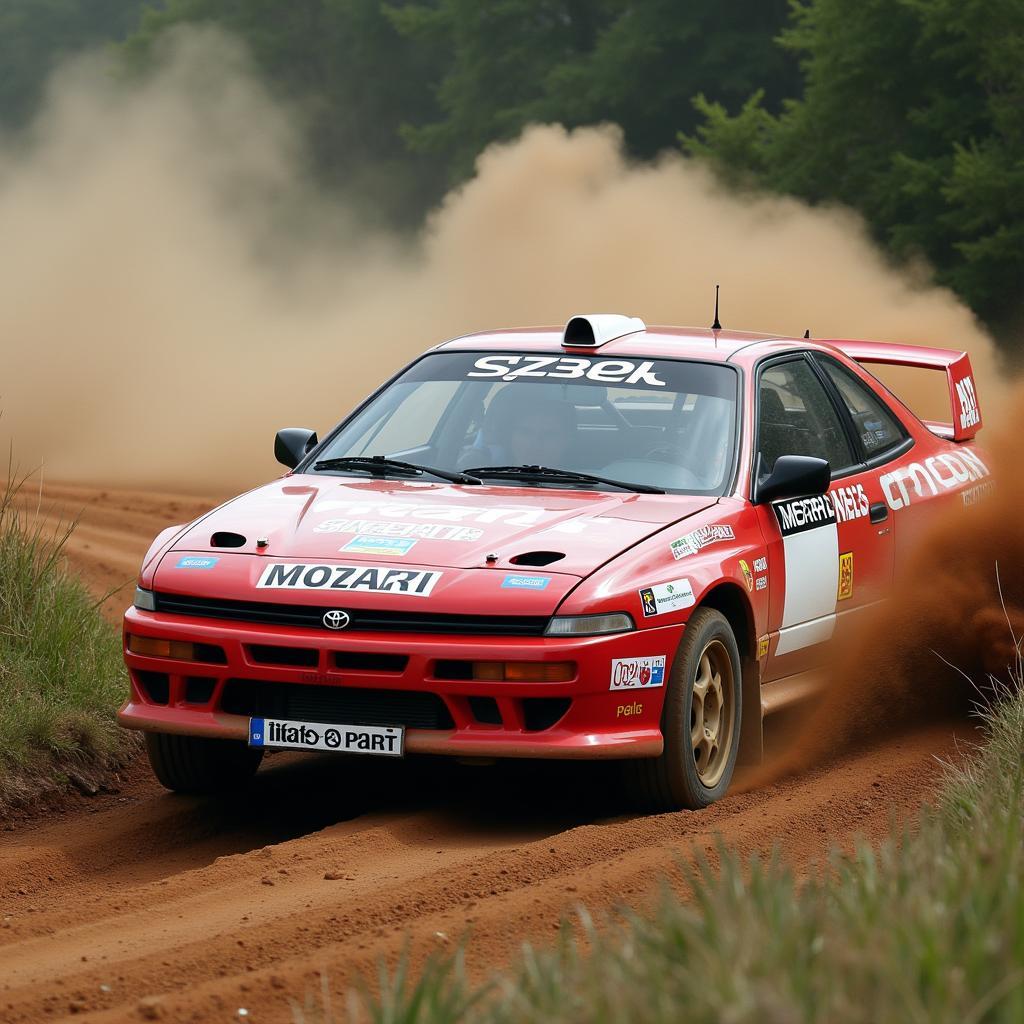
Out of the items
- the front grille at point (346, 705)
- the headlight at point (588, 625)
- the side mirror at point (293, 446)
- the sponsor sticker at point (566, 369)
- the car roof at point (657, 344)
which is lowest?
the front grille at point (346, 705)

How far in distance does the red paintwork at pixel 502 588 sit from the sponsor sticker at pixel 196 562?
1.1 inches

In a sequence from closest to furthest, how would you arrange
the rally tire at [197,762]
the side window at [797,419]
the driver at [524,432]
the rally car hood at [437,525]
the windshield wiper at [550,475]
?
the rally car hood at [437,525], the rally tire at [197,762], the windshield wiper at [550,475], the driver at [524,432], the side window at [797,419]

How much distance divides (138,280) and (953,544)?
2281 cm

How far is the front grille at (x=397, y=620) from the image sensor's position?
5777 mm

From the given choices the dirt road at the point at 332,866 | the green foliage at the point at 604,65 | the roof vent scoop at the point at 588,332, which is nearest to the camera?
the dirt road at the point at 332,866

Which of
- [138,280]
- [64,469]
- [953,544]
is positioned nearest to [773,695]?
[953,544]

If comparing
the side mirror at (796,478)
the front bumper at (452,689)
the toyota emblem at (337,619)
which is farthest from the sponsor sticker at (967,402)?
the toyota emblem at (337,619)

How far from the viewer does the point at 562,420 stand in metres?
7.15

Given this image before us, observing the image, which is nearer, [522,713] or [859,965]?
[859,965]

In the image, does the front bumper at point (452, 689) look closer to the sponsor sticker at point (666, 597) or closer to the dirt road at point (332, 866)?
the sponsor sticker at point (666, 597)

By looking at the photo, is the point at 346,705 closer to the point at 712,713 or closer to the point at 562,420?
the point at 712,713

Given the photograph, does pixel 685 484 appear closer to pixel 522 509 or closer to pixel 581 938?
pixel 522 509

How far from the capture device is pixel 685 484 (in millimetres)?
6789

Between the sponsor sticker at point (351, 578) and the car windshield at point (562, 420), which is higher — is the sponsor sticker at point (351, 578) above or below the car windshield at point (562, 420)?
below
